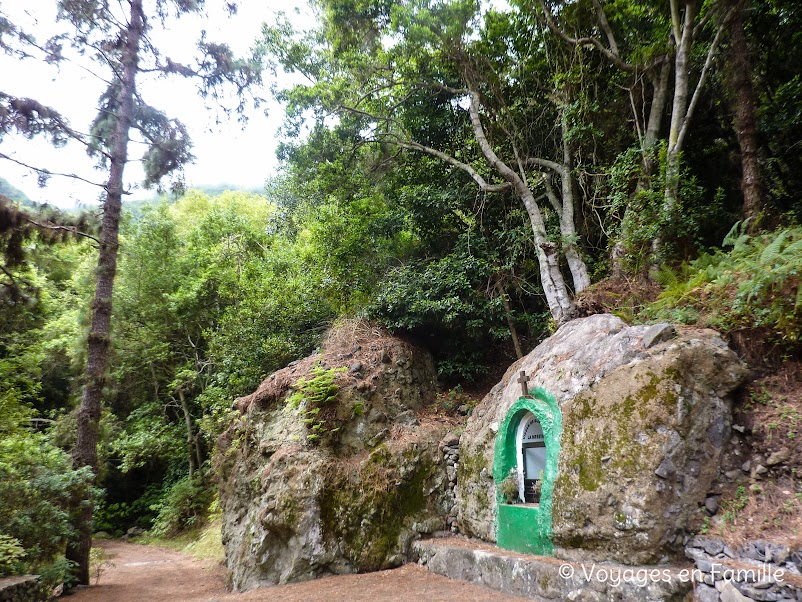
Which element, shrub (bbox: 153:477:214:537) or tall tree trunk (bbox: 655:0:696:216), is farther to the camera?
shrub (bbox: 153:477:214:537)

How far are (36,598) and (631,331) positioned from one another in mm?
9048

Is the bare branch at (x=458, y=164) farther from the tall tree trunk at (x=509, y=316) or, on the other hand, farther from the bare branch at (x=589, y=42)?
the bare branch at (x=589, y=42)

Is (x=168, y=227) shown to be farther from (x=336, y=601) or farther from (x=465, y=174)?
(x=336, y=601)

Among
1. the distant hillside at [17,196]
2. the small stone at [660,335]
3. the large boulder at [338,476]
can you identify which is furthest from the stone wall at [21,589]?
the small stone at [660,335]

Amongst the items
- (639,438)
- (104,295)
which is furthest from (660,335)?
(104,295)

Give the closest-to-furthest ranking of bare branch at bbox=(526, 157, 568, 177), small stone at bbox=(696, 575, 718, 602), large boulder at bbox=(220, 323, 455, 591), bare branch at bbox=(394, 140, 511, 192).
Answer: small stone at bbox=(696, 575, 718, 602), large boulder at bbox=(220, 323, 455, 591), bare branch at bbox=(526, 157, 568, 177), bare branch at bbox=(394, 140, 511, 192)

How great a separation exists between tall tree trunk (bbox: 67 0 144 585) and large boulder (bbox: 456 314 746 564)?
822 centimetres

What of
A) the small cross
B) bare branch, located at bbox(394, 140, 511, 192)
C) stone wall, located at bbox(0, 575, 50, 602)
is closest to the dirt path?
stone wall, located at bbox(0, 575, 50, 602)

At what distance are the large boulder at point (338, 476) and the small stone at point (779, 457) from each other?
14.9ft

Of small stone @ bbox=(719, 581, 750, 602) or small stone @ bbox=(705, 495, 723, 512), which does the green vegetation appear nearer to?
small stone @ bbox=(705, 495, 723, 512)

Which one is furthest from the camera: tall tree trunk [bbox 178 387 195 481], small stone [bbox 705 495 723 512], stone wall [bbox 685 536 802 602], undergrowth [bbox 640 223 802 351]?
tall tree trunk [bbox 178 387 195 481]

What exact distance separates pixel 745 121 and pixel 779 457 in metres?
5.66

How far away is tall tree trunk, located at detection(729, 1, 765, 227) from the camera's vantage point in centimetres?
697

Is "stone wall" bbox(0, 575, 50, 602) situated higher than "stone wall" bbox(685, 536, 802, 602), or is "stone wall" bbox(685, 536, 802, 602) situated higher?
"stone wall" bbox(685, 536, 802, 602)
